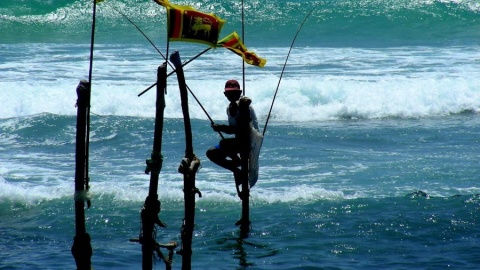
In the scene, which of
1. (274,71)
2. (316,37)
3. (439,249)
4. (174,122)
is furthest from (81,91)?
(316,37)

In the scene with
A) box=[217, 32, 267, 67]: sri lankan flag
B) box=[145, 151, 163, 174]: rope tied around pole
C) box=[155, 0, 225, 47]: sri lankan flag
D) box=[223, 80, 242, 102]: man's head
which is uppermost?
box=[155, 0, 225, 47]: sri lankan flag

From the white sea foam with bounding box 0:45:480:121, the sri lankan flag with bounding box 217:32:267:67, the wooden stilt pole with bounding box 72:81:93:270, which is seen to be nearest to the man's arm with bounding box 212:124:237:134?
the sri lankan flag with bounding box 217:32:267:67

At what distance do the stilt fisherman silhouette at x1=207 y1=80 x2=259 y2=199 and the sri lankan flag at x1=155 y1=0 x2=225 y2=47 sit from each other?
1.52 m

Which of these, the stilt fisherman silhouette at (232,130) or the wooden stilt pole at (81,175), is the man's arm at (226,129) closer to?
the stilt fisherman silhouette at (232,130)

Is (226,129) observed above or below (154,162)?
below

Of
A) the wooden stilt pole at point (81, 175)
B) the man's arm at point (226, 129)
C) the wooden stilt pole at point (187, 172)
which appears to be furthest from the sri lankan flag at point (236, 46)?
the wooden stilt pole at point (81, 175)

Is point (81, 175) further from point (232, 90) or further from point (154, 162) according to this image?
point (232, 90)

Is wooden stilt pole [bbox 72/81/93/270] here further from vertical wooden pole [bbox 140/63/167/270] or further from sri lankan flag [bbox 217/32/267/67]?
sri lankan flag [bbox 217/32/267/67]

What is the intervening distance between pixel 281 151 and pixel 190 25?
23.4 feet

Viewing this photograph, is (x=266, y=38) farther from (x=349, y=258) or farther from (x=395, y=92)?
(x=349, y=258)

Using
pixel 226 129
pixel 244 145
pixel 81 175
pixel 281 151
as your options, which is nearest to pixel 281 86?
pixel 281 151

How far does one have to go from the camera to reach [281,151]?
1355cm

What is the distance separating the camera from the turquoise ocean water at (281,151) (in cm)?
886

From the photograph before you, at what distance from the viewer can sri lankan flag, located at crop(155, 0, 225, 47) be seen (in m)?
6.45
